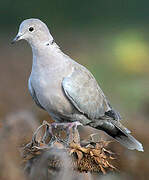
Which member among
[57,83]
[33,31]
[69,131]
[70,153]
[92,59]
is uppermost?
[92,59]

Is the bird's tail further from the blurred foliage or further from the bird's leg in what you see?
the blurred foliage

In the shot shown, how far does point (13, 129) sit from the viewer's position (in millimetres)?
3041

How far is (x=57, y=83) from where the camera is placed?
407cm

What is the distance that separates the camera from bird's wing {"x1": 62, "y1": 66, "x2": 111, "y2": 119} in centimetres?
415

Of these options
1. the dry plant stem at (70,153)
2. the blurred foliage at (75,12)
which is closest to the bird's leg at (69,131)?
the dry plant stem at (70,153)

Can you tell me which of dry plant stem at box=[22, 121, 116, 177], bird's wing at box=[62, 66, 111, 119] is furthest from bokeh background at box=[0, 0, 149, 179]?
bird's wing at box=[62, 66, 111, 119]

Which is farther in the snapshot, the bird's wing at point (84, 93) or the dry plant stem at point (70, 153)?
the bird's wing at point (84, 93)

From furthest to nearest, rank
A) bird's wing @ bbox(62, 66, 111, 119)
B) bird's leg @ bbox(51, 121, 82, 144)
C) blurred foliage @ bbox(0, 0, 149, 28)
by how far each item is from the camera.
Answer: blurred foliage @ bbox(0, 0, 149, 28) → bird's wing @ bbox(62, 66, 111, 119) → bird's leg @ bbox(51, 121, 82, 144)

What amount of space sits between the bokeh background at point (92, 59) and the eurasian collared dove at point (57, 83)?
196 millimetres

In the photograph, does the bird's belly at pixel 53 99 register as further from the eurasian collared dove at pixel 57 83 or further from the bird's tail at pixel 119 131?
the bird's tail at pixel 119 131

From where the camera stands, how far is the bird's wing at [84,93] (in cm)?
415

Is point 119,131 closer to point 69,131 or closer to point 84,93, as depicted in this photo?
point 84,93

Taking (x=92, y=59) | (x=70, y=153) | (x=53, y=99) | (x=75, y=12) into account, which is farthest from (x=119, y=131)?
(x=75, y=12)

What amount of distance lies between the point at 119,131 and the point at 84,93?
17.4 inches
